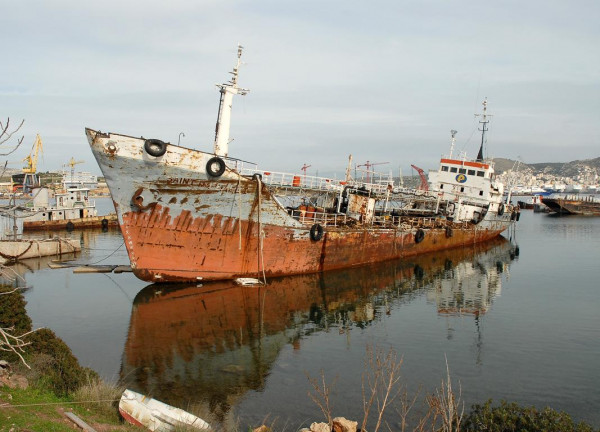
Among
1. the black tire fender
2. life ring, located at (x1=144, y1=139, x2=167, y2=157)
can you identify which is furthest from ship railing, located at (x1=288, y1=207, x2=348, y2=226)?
the black tire fender

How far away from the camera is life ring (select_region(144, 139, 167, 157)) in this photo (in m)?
17.3

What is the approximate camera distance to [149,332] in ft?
48.3

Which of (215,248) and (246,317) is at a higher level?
(215,248)

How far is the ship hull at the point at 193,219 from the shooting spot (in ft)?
58.0

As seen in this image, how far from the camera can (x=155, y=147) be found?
57.1 feet

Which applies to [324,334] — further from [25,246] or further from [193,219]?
[25,246]

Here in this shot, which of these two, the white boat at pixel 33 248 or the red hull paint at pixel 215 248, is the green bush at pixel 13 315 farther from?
the white boat at pixel 33 248

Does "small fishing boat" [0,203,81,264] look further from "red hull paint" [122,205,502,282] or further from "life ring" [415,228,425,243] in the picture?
"life ring" [415,228,425,243]

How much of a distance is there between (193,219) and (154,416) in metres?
11.2

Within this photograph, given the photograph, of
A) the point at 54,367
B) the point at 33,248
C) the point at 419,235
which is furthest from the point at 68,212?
the point at 54,367

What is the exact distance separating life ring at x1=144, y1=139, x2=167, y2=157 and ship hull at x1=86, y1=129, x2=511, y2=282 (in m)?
0.18

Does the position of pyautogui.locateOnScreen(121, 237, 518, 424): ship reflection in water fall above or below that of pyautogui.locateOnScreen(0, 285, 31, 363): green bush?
below

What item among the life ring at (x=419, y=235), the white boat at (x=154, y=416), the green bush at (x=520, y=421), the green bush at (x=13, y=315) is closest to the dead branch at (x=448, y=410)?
the green bush at (x=520, y=421)

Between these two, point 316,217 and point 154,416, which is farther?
point 316,217
